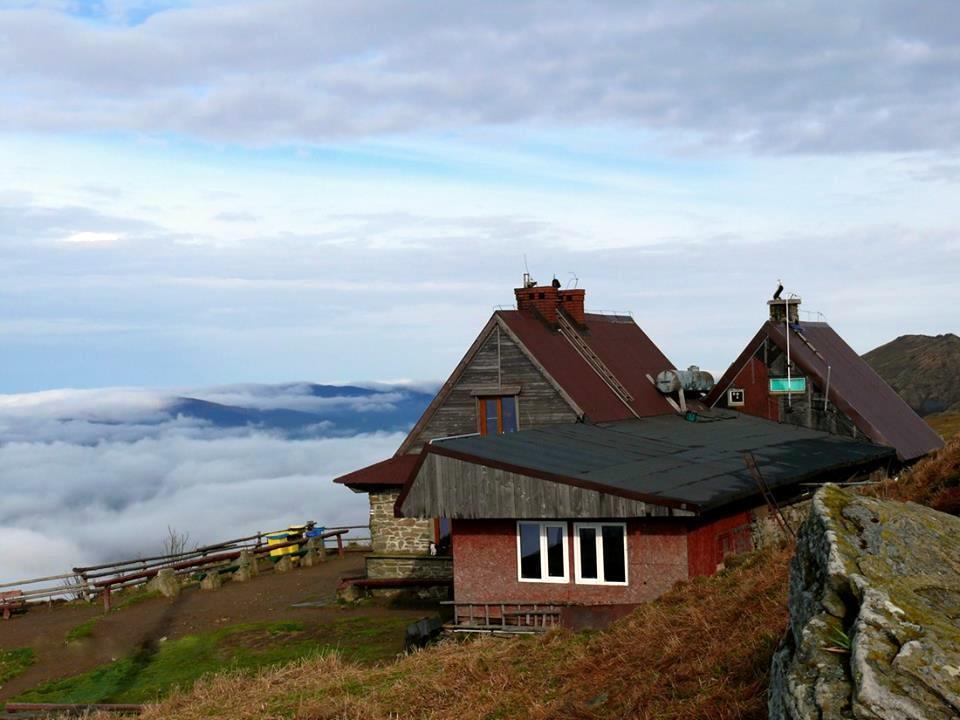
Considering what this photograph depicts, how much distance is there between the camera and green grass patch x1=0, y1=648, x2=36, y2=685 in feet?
93.3

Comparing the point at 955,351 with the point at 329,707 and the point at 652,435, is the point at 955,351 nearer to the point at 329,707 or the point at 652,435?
the point at 652,435

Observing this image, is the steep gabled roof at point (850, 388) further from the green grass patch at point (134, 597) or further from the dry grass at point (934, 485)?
the green grass patch at point (134, 597)

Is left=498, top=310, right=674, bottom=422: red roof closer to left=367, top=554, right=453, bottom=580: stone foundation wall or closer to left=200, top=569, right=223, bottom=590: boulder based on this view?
left=367, top=554, right=453, bottom=580: stone foundation wall

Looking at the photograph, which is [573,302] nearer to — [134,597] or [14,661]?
[134,597]

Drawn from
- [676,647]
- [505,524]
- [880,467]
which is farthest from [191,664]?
[880,467]

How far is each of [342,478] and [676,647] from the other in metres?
24.2

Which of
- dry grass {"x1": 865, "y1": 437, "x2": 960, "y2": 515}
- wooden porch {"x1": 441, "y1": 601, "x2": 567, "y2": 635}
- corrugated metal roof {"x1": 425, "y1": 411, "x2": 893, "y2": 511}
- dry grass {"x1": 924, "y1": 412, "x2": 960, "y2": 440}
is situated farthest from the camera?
dry grass {"x1": 924, "y1": 412, "x2": 960, "y2": 440}

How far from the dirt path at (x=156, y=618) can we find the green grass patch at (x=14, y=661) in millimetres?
253

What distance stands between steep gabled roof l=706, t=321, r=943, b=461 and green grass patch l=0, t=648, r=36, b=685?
28.4 meters

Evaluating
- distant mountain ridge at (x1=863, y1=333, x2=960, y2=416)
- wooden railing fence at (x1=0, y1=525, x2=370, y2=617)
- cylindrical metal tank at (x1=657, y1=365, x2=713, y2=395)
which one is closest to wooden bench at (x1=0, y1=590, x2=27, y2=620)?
wooden railing fence at (x1=0, y1=525, x2=370, y2=617)

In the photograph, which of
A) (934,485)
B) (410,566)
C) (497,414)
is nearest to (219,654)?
(410,566)

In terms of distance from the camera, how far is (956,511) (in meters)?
18.3

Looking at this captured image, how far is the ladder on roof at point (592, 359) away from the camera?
3984 cm

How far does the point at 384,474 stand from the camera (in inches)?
1441
